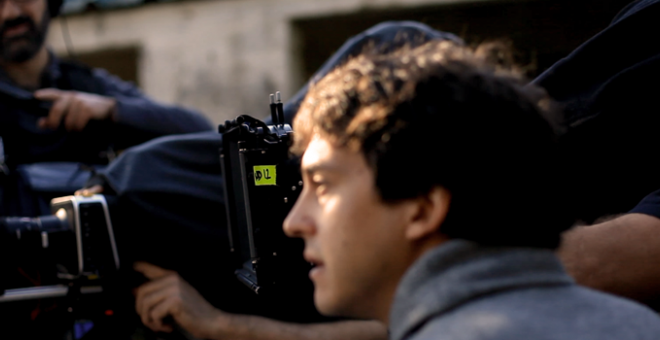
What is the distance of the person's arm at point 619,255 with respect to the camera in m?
1.23

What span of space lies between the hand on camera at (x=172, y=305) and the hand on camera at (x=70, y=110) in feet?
2.16

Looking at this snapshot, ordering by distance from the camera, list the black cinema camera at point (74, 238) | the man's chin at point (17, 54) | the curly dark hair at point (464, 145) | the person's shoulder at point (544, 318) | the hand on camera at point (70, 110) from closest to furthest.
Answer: the person's shoulder at point (544, 318)
the curly dark hair at point (464, 145)
the black cinema camera at point (74, 238)
the hand on camera at point (70, 110)
the man's chin at point (17, 54)

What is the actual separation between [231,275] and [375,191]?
1.15 m

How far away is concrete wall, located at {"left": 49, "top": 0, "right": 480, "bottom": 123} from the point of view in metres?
4.94

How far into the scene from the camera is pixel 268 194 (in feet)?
4.63

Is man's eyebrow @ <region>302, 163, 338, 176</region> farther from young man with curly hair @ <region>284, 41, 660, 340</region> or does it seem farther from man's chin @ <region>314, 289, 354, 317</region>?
man's chin @ <region>314, 289, 354, 317</region>

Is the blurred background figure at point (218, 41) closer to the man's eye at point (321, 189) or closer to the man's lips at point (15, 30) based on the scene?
the man's lips at point (15, 30)

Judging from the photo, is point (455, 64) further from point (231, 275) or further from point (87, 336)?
point (87, 336)

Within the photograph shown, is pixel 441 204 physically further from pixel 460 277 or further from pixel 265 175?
pixel 265 175

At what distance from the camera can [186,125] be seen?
2521 millimetres

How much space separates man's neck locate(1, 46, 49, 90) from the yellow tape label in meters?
1.75

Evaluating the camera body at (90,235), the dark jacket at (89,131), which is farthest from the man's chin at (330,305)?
the dark jacket at (89,131)

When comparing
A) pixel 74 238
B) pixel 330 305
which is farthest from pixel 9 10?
pixel 330 305

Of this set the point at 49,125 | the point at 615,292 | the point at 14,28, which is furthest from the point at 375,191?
the point at 14,28
